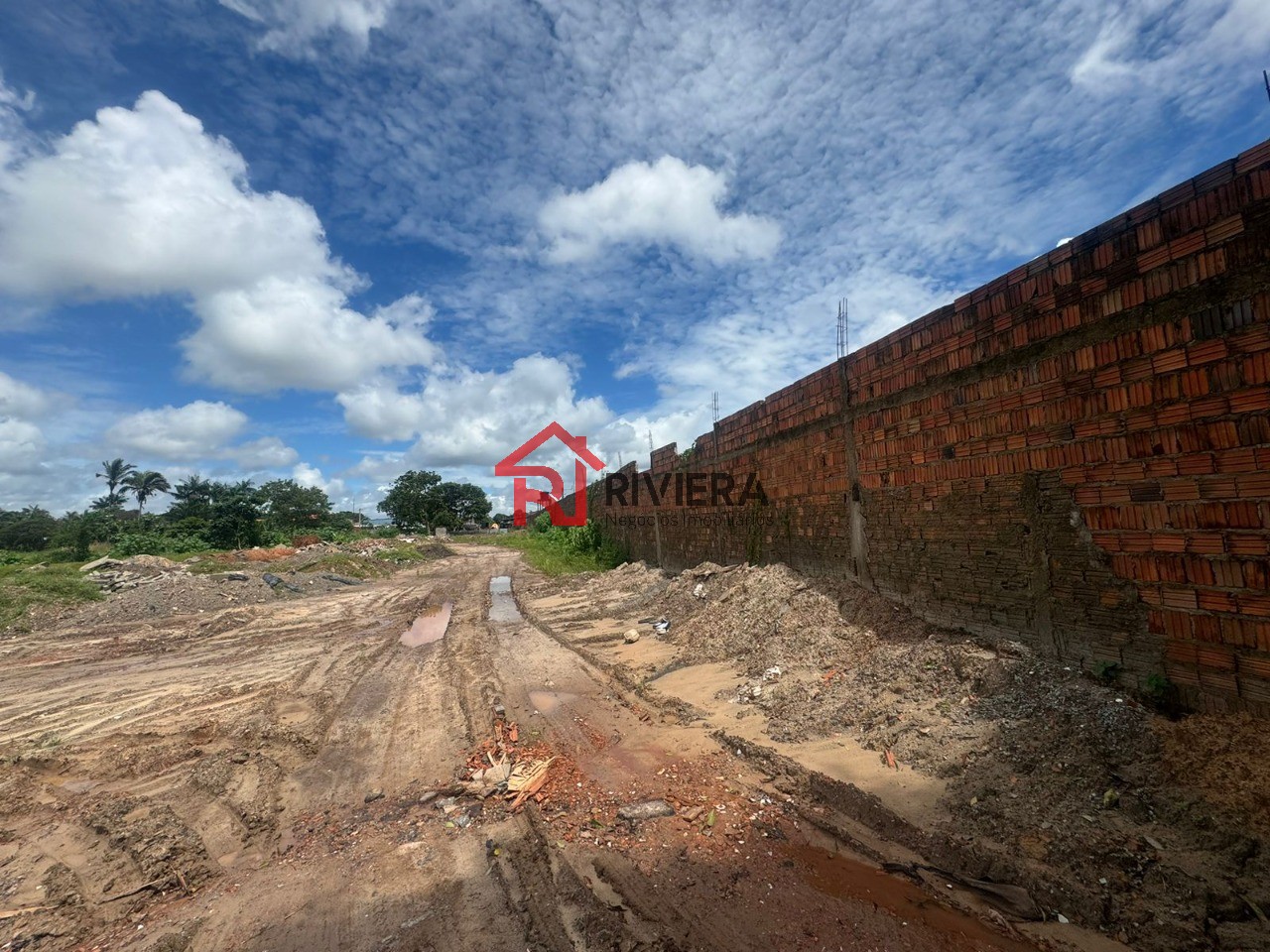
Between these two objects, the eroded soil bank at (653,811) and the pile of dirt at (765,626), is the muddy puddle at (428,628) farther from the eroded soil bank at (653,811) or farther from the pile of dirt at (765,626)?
the pile of dirt at (765,626)

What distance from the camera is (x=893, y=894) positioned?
2424mm

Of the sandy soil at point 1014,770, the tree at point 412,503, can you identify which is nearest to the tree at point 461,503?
the tree at point 412,503

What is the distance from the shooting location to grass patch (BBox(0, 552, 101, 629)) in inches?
452

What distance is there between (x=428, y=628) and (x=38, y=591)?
996 centimetres

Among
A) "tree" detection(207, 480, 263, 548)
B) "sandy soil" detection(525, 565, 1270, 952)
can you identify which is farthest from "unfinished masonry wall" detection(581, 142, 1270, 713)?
"tree" detection(207, 480, 263, 548)

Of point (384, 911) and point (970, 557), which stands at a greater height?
point (970, 557)

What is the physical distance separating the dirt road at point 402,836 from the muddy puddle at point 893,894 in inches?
0.5

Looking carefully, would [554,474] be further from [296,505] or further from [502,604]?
[296,505]

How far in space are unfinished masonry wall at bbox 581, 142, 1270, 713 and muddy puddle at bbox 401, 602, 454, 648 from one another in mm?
6790

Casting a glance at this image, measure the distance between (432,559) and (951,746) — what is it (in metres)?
27.5

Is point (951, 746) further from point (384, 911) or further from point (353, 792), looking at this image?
point (353, 792)

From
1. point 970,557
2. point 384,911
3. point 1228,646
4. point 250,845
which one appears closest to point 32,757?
point 250,845

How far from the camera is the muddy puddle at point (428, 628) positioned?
886 centimetres

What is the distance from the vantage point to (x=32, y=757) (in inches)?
178
